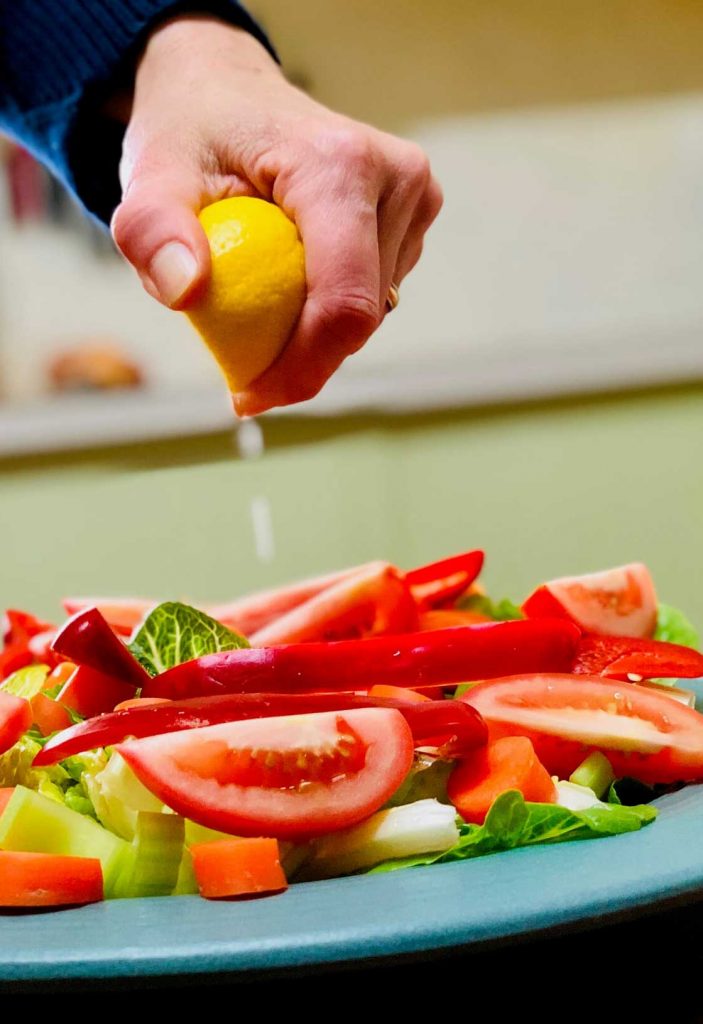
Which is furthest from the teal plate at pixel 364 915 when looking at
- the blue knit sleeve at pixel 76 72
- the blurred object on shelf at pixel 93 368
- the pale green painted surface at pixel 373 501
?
the blurred object on shelf at pixel 93 368

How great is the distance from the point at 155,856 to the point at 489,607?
685 mm

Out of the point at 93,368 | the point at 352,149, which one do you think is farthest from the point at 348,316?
the point at 93,368

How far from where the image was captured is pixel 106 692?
97cm

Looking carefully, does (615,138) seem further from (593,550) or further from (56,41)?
(56,41)

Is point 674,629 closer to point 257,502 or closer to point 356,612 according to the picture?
point 356,612

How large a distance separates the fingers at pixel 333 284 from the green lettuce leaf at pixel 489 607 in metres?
0.50

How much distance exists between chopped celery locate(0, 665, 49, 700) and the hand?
0.34 m

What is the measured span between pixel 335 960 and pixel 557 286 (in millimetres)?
3031

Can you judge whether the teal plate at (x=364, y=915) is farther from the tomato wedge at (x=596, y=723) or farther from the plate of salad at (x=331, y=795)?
the tomato wedge at (x=596, y=723)

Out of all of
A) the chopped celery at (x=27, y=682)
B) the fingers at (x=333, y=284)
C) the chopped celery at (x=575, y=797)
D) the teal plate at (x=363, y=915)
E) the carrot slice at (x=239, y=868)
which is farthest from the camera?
the chopped celery at (x=27, y=682)

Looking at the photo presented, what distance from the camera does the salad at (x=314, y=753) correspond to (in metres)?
0.73

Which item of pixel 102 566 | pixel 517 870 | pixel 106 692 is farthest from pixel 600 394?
pixel 517 870

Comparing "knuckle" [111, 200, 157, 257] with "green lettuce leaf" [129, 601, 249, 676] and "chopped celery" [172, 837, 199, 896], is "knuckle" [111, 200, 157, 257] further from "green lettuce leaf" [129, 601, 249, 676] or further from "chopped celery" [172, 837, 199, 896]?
"chopped celery" [172, 837, 199, 896]

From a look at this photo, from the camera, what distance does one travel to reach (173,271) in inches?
33.4
